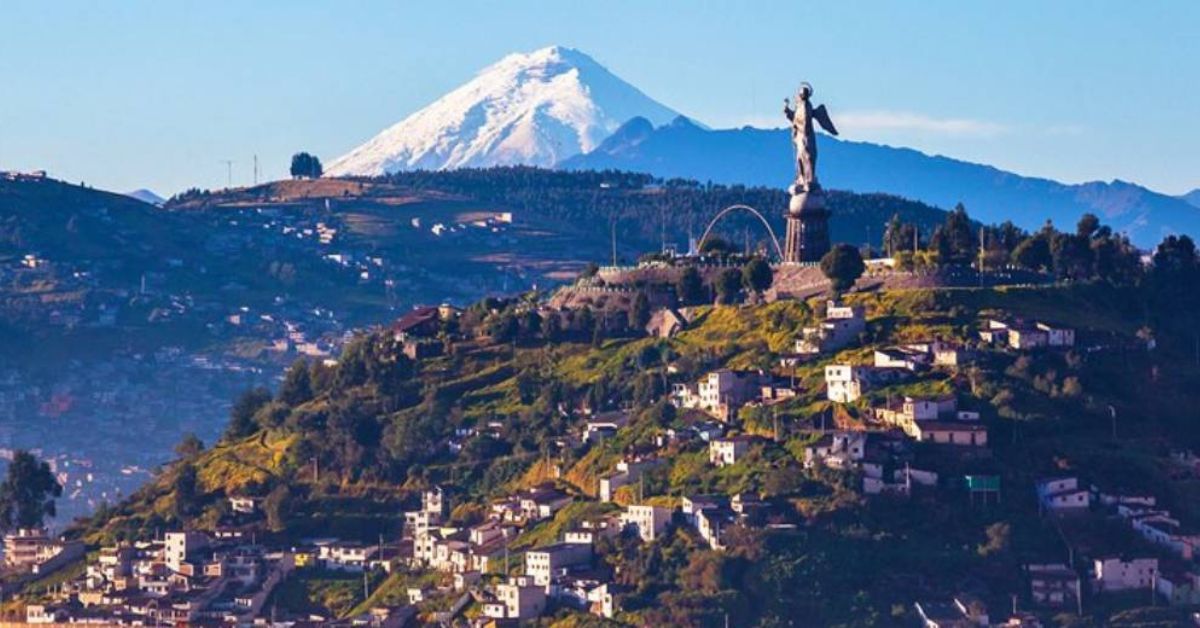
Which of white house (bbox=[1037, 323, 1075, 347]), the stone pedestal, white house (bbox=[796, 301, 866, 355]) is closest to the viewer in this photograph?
white house (bbox=[1037, 323, 1075, 347])

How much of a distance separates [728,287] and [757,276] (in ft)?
5.97

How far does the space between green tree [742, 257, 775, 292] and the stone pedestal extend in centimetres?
216

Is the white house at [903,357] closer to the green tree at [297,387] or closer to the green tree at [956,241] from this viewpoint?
the green tree at [956,241]

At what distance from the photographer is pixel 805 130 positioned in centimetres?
12112

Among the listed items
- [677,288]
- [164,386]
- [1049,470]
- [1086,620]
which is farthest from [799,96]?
[164,386]

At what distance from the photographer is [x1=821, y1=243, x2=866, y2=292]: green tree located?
116 meters

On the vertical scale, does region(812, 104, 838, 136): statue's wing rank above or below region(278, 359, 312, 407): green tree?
above

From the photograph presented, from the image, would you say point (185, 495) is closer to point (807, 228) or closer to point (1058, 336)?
point (807, 228)

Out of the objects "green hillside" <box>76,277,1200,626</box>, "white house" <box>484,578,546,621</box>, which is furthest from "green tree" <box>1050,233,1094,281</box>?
"white house" <box>484,578,546,621</box>

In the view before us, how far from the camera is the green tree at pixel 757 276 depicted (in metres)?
120

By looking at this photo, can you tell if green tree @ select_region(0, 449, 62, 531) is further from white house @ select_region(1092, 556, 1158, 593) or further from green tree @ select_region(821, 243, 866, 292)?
white house @ select_region(1092, 556, 1158, 593)

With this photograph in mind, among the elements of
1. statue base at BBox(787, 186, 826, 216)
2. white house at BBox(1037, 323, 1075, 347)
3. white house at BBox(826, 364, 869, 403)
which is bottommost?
white house at BBox(826, 364, 869, 403)

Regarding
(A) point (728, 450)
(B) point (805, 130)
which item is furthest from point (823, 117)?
(A) point (728, 450)

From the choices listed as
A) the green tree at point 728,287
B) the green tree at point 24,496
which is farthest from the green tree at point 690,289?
the green tree at point 24,496
